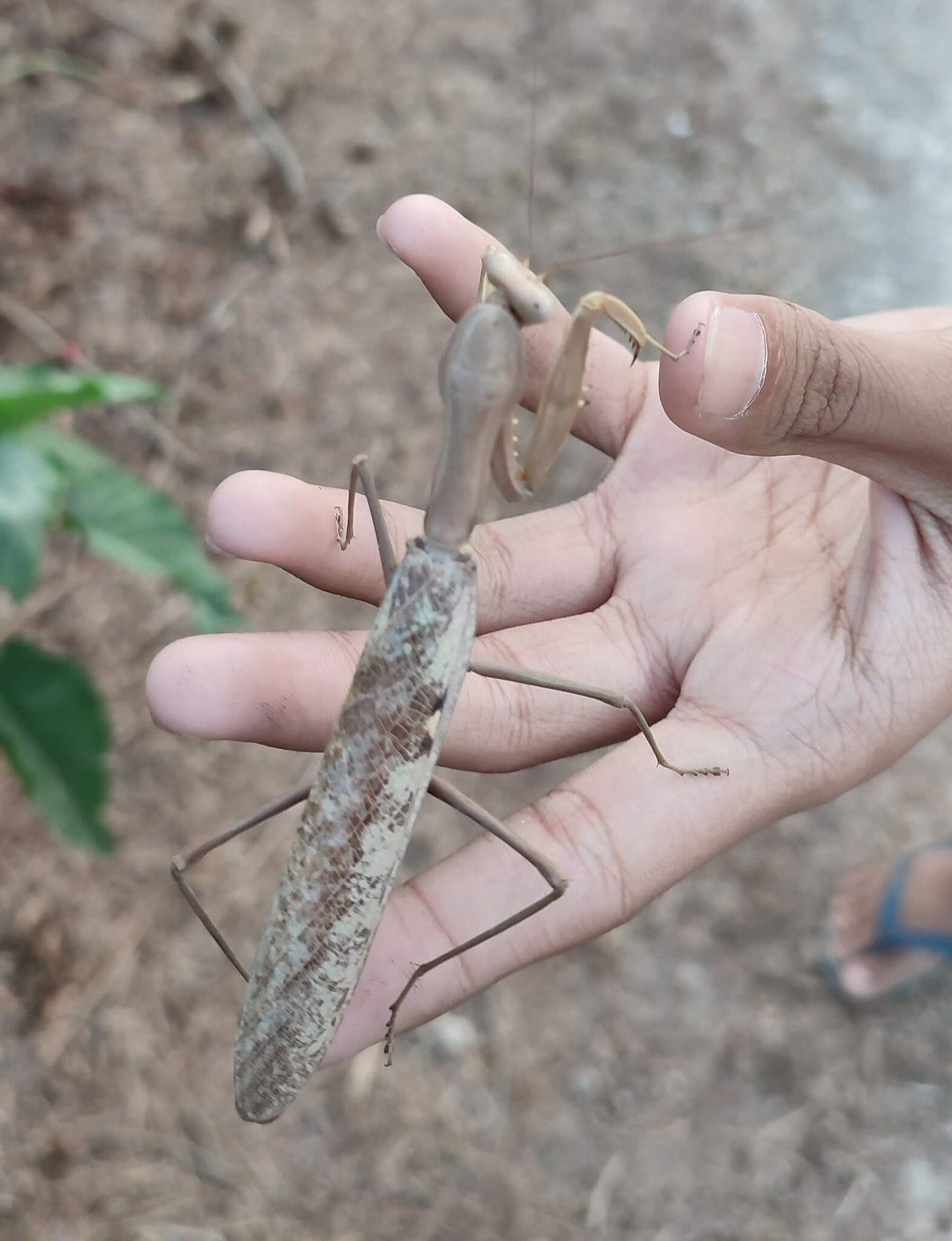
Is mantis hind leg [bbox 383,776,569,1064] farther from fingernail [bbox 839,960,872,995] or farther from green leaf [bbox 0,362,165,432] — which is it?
fingernail [bbox 839,960,872,995]

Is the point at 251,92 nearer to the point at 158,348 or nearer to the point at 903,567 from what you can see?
the point at 158,348

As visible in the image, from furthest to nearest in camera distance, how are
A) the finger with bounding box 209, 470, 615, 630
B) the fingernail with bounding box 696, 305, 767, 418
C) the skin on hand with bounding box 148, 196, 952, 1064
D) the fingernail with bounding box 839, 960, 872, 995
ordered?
the fingernail with bounding box 839, 960, 872, 995
the finger with bounding box 209, 470, 615, 630
the skin on hand with bounding box 148, 196, 952, 1064
the fingernail with bounding box 696, 305, 767, 418

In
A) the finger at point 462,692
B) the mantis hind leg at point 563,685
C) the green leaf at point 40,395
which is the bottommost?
the finger at point 462,692

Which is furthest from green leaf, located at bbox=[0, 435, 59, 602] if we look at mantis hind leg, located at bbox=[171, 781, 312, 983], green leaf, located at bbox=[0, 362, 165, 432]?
mantis hind leg, located at bbox=[171, 781, 312, 983]

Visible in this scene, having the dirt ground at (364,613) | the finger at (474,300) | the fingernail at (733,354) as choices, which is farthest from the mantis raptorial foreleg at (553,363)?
the dirt ground at (364,613)

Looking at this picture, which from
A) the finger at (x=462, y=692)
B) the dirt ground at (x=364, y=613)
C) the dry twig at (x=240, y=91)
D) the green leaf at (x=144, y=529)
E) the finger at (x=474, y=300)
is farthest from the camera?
the dry twig at (x=240, y=91)

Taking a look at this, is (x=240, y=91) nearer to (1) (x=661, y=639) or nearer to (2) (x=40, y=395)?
(2) (x=40, y=395)

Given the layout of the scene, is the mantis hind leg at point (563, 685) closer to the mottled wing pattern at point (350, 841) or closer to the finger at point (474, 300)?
the mottled wing pattern at point (350, 841)
